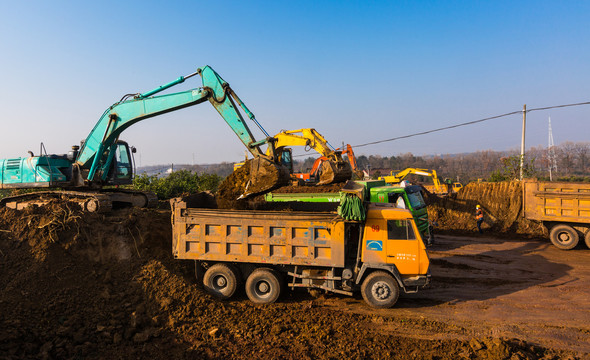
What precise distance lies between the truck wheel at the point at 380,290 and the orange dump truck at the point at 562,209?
30.4 feet

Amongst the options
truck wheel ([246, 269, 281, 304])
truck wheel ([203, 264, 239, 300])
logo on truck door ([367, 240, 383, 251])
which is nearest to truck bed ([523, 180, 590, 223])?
logo on truck door ([367, 240, 383, 251])

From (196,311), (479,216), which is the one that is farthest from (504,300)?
(479,216)

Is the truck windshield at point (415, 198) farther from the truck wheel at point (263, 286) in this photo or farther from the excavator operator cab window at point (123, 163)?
the excavator operator cab window at point (123, 163)

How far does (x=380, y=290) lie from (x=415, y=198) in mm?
6046

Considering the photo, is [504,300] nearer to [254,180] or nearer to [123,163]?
[254,180]

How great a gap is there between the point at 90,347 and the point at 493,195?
17.9 meters

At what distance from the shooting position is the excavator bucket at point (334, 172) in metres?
12.5

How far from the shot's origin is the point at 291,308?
23.3 feet

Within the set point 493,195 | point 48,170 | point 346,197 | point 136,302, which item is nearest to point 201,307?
point 136,302

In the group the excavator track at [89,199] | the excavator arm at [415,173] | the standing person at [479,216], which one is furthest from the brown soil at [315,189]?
the excavator arm at [415,173]

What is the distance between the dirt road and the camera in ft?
20.5

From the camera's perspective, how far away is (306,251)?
712cm

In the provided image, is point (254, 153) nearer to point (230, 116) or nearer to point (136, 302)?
point (230, 116)

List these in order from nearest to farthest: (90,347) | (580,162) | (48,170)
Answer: (90,347) < (48,170) < (580,162)
